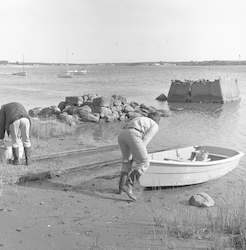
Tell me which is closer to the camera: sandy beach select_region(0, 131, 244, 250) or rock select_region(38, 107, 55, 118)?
sandy beach select_region(0, 131, 244, 250)

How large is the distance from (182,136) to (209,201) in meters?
10.8

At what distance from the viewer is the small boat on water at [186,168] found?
28.3ft

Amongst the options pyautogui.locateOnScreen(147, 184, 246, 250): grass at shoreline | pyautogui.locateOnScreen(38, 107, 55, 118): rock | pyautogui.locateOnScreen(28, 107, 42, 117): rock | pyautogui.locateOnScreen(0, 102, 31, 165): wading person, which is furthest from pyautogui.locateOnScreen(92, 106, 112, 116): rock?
pyautogui.locateOnScreen(147, 184, 246, 250): grass at shoreline

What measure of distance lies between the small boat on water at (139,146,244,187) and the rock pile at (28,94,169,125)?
10288 mm

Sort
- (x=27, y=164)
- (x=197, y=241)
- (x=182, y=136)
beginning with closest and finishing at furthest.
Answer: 1. (x=197, y=241)
2. (x=27, y=164)
3. (x=182, y=136)

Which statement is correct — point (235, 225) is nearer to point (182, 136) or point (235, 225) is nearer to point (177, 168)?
point (177, 168)

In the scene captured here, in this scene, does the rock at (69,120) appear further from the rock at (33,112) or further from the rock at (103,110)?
the rock at (33,112)

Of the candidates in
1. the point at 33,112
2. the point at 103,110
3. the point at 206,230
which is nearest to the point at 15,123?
the point at 206,230

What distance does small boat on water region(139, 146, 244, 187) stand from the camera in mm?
8641

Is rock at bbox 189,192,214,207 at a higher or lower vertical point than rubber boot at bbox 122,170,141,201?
lower

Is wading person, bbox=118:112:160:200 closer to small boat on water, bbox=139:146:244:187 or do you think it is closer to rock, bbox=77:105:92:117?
small boat on water, bbox=139:146:244:187

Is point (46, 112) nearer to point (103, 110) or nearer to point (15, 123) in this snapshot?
point (103, 110)

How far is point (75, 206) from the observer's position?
7.25m

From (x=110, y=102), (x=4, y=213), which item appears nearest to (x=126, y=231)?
(x=4, y=213)
